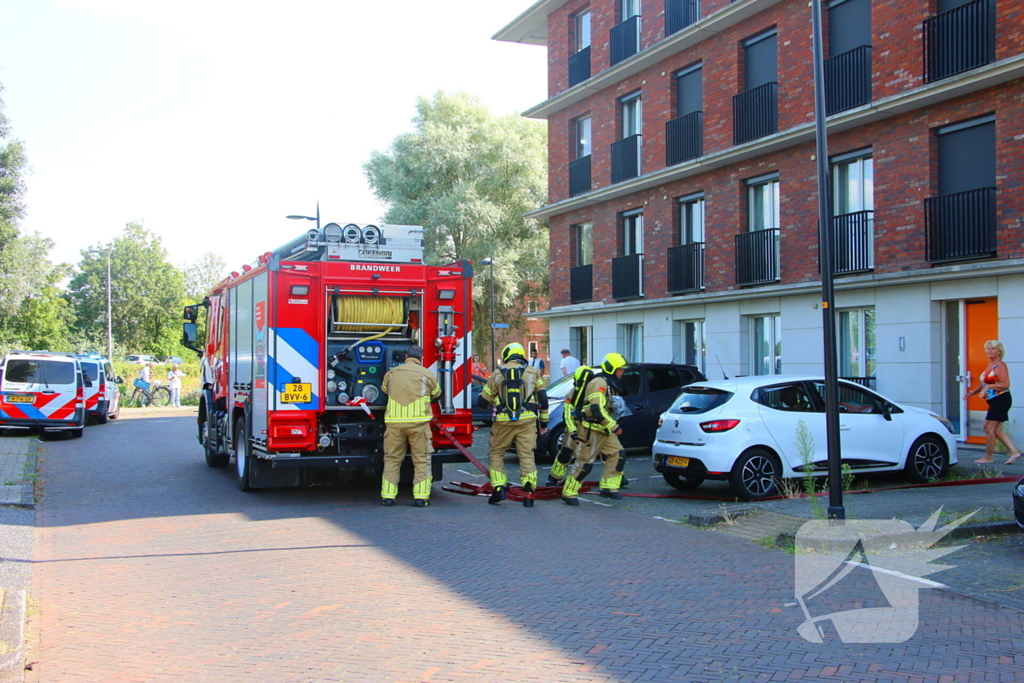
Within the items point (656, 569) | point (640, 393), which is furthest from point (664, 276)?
point (656, 569)

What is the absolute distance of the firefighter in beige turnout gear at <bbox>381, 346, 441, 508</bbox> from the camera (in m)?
10.1

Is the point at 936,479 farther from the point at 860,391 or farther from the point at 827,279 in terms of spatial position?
the point at 827,279

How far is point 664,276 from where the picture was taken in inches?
885

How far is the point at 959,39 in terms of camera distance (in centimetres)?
1514

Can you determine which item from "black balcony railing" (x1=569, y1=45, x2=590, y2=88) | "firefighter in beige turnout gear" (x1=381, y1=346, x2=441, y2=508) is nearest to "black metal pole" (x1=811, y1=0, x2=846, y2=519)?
"firefighter in beige turnout gear" (x1=381, y1=346, x2=441, y2=508)

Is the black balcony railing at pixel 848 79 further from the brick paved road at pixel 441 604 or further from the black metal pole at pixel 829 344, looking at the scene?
the brick paved road at pixel 441 604

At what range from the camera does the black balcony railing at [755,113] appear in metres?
19.2

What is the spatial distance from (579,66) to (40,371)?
51.6 ft

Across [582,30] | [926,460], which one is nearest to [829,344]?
[926,460]

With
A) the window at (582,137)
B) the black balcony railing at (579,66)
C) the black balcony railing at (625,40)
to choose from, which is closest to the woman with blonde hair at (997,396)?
the black balcony railing at (625,40)

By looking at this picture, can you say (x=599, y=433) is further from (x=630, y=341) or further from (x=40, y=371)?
(x=40, y=371)

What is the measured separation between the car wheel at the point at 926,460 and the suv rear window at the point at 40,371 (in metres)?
16.8

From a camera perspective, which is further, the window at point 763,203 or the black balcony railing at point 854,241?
the window at point 763,203

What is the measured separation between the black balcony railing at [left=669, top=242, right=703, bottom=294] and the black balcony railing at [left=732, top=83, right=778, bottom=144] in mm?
Answer: 2712
